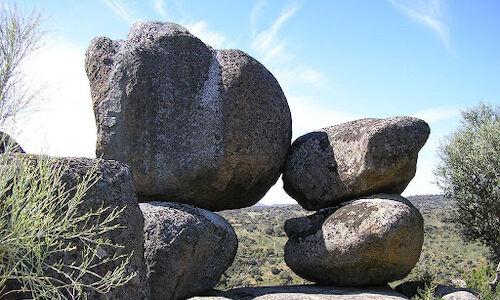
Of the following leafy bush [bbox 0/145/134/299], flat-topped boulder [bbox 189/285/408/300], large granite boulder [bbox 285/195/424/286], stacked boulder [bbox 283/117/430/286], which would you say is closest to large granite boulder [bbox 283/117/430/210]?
stacked boulder [bbox 283/117/430/286]

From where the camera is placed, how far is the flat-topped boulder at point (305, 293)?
8672 millimetres

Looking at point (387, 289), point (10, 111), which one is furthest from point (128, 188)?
point (387, 289)

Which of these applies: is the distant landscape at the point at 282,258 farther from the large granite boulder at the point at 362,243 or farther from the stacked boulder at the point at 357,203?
the large granite boulder at the point at 362,243


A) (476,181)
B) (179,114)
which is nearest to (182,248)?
(179,114)

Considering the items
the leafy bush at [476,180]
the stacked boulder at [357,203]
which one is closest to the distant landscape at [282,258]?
the leafy bush at [476,180]

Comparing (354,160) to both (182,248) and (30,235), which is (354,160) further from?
(30,235)

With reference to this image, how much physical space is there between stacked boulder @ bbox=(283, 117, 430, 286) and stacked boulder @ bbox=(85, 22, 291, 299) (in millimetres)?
1094

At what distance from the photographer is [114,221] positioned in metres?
6.45

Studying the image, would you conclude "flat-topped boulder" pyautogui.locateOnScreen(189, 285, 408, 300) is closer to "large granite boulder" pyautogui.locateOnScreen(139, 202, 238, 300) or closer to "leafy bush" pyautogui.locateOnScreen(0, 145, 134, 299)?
"large granite boulder" pyautogui.locateOnScreen(139, 202, 238, 300)

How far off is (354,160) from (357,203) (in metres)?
0.86

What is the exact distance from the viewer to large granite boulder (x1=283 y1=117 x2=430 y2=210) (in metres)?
9.82

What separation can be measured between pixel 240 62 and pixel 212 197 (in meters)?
2.75

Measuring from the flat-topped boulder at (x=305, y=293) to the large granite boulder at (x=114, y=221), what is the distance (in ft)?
7.07

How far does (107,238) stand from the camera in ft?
20.8
